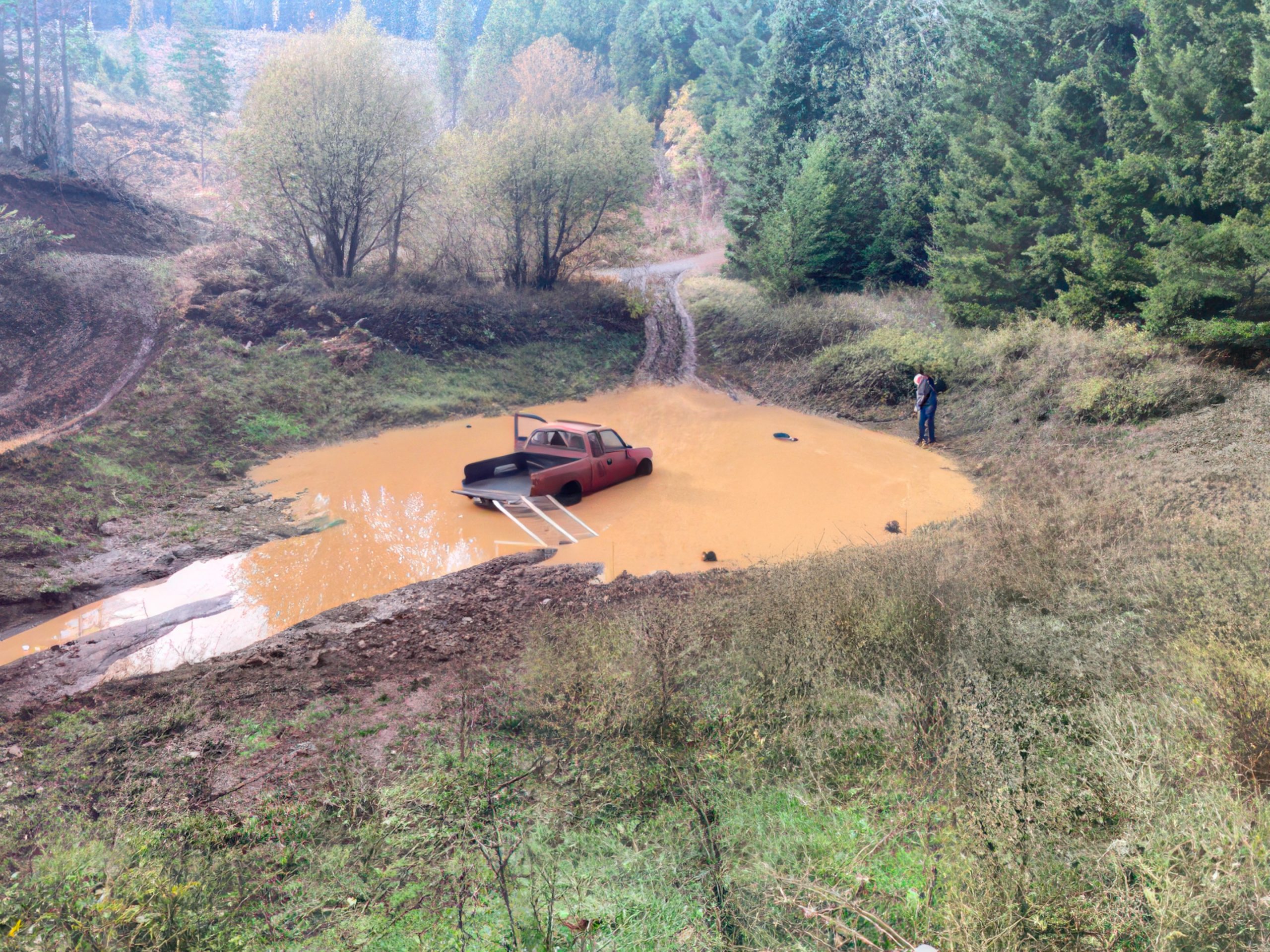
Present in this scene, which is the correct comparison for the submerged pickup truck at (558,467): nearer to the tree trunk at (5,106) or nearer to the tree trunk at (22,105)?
the tree trunk at (22,105)

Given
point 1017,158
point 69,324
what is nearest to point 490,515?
point 69,324

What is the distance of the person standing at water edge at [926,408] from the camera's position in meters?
17.1

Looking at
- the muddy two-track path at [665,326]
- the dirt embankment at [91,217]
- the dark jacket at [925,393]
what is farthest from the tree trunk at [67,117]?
the dark jacket at [925,393]

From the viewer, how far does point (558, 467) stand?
Answer: 42.1ft

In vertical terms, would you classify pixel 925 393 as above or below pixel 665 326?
below

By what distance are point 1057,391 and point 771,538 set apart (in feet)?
31.9

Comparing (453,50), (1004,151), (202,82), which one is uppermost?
(453,50)

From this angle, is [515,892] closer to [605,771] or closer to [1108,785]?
[605,771]

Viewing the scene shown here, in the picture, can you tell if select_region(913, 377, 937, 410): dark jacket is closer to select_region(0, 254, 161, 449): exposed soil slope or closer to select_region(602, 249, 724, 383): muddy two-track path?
select_region(602, 249, 724, 383): muddy two-track path

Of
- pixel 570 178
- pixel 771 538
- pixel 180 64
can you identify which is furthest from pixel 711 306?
pixel 180 64

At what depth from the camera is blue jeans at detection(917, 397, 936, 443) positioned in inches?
679

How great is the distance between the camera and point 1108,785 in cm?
391

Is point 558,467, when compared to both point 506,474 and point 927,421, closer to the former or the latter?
point 506,474

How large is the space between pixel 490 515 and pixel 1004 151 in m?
18.3
